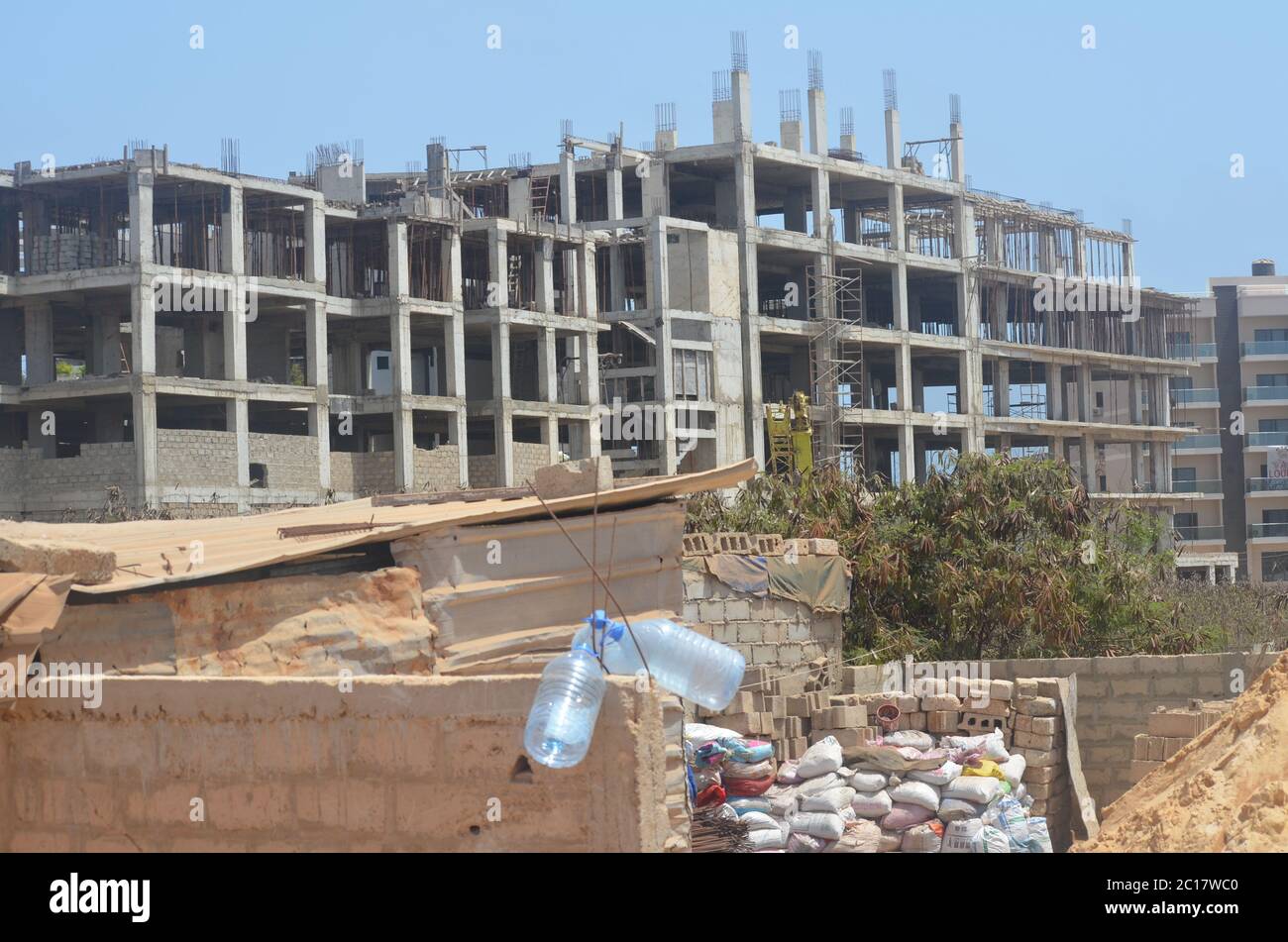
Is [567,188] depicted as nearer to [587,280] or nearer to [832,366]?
[587,280]

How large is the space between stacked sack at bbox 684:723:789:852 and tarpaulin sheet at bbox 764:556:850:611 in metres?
4.32

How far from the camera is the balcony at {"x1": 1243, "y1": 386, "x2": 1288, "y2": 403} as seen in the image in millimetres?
67188

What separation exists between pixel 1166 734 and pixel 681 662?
6.45 m

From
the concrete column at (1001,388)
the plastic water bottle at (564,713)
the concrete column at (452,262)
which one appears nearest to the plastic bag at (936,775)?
the plastic water bottle at (564,713)

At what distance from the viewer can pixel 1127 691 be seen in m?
15.3

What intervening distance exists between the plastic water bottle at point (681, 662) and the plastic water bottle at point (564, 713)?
29.9 inches

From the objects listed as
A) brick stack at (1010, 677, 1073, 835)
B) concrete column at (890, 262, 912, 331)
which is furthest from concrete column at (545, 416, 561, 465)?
brick stack at (1010, 677, 1073, 835)

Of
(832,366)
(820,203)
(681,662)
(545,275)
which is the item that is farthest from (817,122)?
(681,662)

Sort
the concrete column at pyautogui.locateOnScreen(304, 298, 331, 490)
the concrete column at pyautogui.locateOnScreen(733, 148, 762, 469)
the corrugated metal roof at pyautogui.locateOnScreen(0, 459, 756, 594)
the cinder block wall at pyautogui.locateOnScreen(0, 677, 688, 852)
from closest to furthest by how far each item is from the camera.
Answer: the cinder block wall at pyautogui.locateOnScreen(0, 677, 688, 852) < the corrugated metal roof at pyautogui.locateOnScreen(0, 459, 756, 594) < the concrete column at pyautogui.locateOnScreen(304, 298, 331, 490) < the concrete column at pyautogui.locateOnScreen(733, 148, 762, 469)

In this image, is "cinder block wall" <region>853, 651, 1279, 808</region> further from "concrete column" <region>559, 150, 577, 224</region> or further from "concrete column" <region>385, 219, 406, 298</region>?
"concrete column" <region>559, 150, 577, 224</region>

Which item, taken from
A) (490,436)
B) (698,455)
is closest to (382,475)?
(490,436)

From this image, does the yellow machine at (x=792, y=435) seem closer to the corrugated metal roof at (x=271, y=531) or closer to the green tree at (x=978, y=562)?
the green tree at (x=978, y=562)

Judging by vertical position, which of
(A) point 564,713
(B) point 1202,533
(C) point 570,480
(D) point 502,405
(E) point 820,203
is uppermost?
(E) point 820,203
